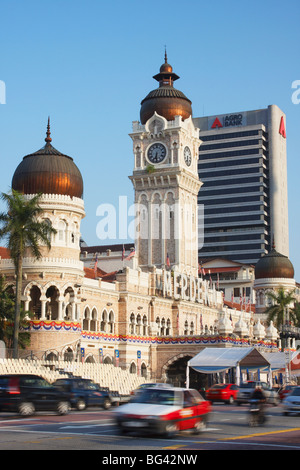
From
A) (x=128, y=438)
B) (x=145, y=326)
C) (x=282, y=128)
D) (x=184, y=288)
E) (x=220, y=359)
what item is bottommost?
(x=128, y=438)

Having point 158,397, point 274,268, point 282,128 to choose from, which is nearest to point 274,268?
point 274,268

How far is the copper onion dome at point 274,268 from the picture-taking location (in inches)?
4213

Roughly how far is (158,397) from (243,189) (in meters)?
143

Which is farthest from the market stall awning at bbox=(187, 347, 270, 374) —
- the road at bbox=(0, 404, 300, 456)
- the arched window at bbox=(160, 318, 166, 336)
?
the road at bbox=(0, 404, 300, 456)

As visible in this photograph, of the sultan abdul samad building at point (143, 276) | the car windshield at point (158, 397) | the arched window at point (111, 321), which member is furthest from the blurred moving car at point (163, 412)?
the arched window at point (111, 321)

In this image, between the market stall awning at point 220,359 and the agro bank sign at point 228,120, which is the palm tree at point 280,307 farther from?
the agro bank sign at point 228,120

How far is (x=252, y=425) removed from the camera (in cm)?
2497

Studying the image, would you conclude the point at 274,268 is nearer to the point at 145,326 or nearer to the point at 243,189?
the point at 145,326

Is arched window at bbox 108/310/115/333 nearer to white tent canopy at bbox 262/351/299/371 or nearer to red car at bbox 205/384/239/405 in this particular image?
white tent canopy at bbox 262/351/299/371

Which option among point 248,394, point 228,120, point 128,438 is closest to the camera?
point 128,438

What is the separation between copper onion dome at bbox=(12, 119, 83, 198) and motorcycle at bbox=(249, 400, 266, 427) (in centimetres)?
3420

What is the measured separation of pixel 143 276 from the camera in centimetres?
7238

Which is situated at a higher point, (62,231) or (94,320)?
(62,231)
